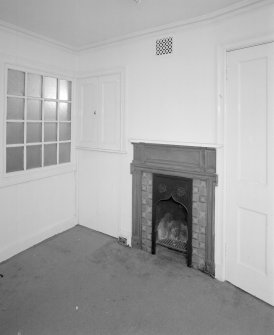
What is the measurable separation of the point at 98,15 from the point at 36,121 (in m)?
1.47

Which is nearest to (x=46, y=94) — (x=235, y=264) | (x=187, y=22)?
(x=187, y=22)

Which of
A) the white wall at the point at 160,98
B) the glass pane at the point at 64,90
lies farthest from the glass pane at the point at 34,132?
the white wall at the point at 160,98

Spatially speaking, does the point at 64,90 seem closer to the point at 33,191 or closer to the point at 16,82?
the point at 16,82

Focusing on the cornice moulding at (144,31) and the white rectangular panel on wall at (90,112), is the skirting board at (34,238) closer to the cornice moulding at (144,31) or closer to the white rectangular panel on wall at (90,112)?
the white rectangular panel on wall at (90,112)

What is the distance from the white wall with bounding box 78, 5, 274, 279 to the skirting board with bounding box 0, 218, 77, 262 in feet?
0.87

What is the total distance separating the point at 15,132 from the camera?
10.3 ft

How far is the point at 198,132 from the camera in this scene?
2.80 m

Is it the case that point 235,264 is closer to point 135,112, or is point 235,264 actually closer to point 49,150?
point 135,112

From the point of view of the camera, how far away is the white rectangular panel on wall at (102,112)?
136 inches

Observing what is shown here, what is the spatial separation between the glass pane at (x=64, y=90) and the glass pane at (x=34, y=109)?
398 millimetres

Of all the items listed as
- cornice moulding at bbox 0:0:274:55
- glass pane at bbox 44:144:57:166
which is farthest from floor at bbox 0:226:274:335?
cornice moulding at bbox 0:0:274:55

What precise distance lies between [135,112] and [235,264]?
2047 millimetres

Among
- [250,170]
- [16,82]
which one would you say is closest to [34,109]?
[16,82]

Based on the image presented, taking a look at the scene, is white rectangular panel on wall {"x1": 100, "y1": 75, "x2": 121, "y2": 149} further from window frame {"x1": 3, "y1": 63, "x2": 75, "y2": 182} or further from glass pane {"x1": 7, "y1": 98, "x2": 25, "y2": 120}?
glass pane {"x1": 7, "y1": 98, "x2": 25, "y2": 120}
